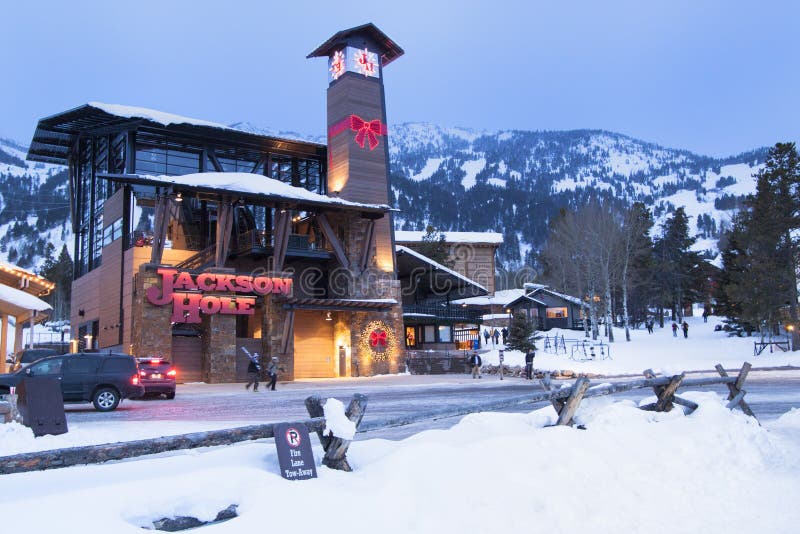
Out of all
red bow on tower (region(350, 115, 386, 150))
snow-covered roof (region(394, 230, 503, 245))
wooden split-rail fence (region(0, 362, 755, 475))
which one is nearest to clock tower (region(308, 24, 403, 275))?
red bow on tower (region(350, 115, 386, 150))

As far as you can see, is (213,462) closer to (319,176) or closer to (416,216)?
(319,176)

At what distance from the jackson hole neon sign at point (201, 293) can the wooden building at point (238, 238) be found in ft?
0.20

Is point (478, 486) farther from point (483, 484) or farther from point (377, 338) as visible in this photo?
point (377, 338)

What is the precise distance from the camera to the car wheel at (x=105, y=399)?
19344 millimetres

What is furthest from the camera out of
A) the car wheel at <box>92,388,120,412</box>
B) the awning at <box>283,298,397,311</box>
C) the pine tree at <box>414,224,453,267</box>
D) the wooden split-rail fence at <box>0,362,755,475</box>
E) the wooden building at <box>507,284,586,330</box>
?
the wooden building at <box>507,284,586,330</box>

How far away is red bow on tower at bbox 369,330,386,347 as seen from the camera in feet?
140

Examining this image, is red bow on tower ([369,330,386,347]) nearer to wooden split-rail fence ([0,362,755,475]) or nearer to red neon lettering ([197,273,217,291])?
red neon lettering ([197,273,217,291])

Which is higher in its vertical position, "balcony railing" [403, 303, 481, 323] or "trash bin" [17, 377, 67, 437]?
"balcony railing" [403, 303, 481, 323]

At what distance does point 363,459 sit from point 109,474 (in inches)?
104

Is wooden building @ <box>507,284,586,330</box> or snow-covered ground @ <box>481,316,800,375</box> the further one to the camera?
wooden building @ <box>507,284,586,330</box>

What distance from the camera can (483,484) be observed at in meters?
7.04

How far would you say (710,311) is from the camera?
8362 centimetres

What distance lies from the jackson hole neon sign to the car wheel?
15447 mm

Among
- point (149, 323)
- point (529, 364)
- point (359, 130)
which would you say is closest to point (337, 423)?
point (529, 364)
